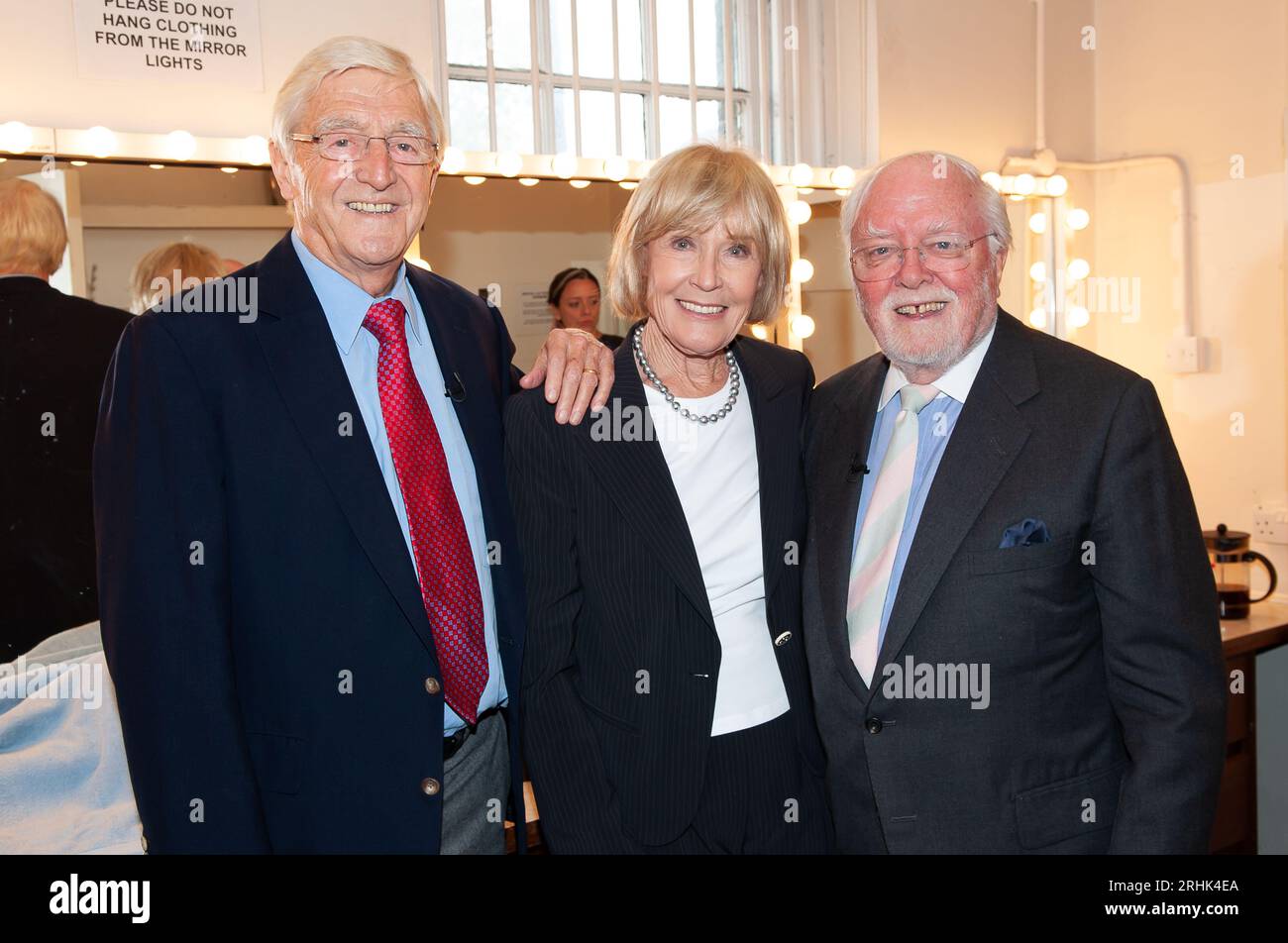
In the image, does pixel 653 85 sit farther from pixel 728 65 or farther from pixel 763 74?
pixel 763 74

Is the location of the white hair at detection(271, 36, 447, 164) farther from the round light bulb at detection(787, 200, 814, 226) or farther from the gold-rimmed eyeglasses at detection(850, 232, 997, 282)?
the round light bulb at detection(787, 200, 814, 226)

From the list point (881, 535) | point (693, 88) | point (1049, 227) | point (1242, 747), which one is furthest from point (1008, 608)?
point (1049, 227)

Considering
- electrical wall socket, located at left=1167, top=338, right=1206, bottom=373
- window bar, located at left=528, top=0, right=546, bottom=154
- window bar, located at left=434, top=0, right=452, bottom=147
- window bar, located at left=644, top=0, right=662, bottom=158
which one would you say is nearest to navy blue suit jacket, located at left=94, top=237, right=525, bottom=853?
window bar, located at left=434, top=0, right=452, bottom=147

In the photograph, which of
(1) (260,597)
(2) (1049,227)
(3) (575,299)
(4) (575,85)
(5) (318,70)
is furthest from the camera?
(2) (1049,227)

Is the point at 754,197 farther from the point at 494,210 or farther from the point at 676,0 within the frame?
the point at 676,0

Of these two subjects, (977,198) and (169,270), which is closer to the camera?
(977,198)

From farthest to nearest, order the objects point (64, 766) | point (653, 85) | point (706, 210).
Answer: point (653, 85) → point (64, 766) → point (706, 210)

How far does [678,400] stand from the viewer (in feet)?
5.55

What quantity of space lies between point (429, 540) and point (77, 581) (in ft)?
3.85

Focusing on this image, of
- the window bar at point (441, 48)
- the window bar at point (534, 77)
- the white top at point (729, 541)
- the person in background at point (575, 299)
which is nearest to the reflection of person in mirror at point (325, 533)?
the white top at point (729, 541)

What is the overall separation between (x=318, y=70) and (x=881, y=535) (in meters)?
0.98

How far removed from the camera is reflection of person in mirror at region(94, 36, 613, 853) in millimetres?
1350

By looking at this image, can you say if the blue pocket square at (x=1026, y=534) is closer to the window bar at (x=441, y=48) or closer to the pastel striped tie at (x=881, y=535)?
the pastel striped tie at (x=881, y=535)
